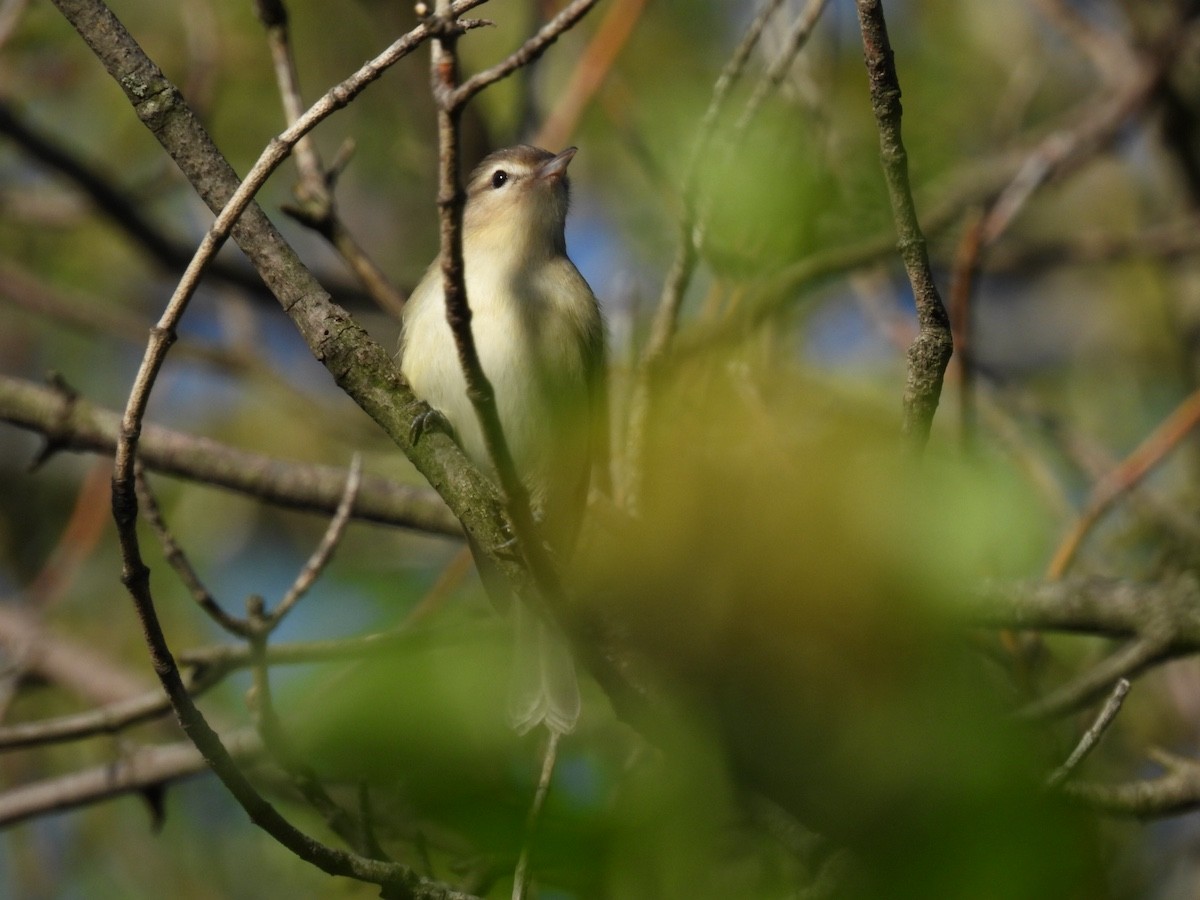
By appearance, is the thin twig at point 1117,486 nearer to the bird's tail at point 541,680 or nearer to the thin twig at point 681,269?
the thin twig at point 681,269

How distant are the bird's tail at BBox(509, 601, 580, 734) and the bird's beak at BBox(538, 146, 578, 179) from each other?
4.59 feet

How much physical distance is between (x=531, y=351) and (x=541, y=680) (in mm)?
1194

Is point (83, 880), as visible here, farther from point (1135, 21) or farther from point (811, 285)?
point (1135, 21)

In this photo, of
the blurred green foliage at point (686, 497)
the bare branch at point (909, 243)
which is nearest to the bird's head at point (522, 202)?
the blurred green foliage at point (686, 497)

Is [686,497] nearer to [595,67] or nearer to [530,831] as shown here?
[530,831]

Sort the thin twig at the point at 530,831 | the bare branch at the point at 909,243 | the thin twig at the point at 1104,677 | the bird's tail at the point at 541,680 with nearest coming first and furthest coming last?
the thin twig at the point at 530,831 → the bare branch at the point at 909,243 → the bird's tail at the point at 541,680 → the thin twig at the point at 1104,677

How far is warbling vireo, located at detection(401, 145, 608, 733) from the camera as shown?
362 cm

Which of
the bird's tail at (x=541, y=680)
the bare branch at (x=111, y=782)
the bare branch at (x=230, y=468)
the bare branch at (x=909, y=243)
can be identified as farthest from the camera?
the bare branch at (x=230, y=468)

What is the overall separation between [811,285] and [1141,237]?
154cm

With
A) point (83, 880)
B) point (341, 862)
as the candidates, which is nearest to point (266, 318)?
point (83, 880)

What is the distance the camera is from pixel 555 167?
4113 mm

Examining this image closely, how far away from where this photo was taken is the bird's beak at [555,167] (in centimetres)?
404

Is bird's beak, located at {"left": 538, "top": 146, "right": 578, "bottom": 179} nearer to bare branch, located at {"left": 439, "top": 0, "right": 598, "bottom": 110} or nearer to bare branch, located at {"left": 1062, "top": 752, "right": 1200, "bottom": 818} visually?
bare branch, located at {"left": 439, "top": 0, "right": 598, "bottom": 110}

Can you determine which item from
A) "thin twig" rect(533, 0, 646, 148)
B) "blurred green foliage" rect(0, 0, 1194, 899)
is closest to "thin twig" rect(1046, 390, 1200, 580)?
"blurred green foliage" rect(0, 0, 1194, 899)
